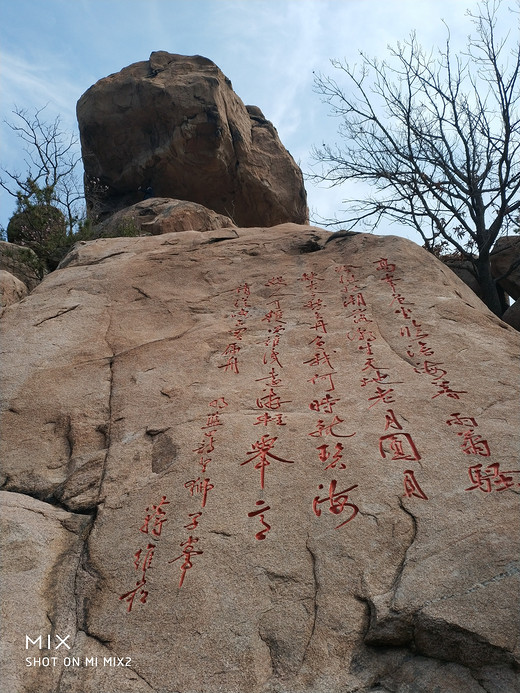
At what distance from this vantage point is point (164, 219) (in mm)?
8250

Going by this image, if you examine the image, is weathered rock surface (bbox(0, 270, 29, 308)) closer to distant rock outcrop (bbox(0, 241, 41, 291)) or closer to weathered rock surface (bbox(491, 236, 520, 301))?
distant rock outcrop (bbox(0, 241, 41, 291))

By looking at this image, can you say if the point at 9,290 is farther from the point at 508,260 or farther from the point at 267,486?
the point at 508,260

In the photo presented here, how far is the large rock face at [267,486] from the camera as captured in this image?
2.42m

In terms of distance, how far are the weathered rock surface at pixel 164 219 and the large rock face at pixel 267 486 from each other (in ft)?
11.4

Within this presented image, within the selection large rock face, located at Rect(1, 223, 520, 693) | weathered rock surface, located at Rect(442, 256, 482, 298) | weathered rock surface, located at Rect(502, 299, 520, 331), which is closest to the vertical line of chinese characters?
large rock face, located at Rect(1, 223, 520, 693)

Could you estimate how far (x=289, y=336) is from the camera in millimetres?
4262

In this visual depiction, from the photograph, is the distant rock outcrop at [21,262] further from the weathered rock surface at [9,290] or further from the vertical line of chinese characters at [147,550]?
the vertical line of chinese characters at [147,550]

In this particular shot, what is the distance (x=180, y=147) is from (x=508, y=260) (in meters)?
5.61

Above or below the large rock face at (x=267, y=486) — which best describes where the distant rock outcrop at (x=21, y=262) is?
above

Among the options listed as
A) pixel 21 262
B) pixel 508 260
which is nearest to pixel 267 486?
pixel 21 262

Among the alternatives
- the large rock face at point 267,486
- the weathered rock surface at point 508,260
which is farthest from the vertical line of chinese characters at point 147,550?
the weathered rock surface at point 508,260

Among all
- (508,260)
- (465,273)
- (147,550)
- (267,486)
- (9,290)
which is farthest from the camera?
(465,273)

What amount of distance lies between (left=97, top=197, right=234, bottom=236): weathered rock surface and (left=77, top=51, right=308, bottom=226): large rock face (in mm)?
1029

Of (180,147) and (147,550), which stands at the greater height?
(180,147)
